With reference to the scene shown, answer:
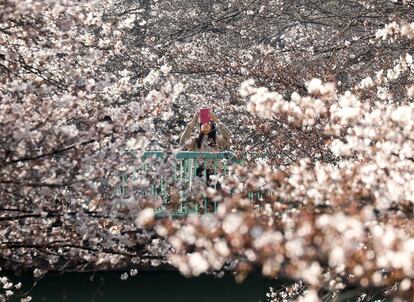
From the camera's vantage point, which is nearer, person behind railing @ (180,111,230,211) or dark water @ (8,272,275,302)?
person behind railing @ (180,111,230,211)

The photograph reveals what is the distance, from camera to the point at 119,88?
10547 mm

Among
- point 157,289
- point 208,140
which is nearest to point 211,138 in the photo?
point 208,140

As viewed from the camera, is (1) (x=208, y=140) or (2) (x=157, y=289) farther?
(2) (x=157, y=289)

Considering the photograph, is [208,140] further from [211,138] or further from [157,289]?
[157,289]

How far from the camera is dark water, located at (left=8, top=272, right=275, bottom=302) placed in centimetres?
1634

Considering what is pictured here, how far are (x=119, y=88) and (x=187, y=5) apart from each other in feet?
39.0

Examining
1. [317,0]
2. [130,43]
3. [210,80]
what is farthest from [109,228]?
[130,43]

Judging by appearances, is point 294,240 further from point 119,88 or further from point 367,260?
point 119,88

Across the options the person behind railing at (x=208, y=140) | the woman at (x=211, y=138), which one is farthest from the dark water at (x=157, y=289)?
the woman at (x=211, y=138)

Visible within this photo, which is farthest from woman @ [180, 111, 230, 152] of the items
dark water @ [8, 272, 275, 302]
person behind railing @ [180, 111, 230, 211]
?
dark water @ [8, 272, 275, 302]

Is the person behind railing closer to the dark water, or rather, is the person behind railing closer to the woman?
the woman

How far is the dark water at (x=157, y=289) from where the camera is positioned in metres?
16.3

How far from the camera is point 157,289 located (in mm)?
16781

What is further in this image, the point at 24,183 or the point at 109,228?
the point at 109,228
